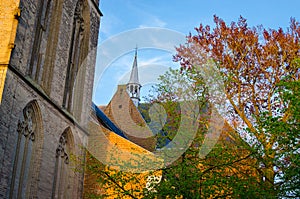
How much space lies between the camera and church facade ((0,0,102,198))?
10.3m

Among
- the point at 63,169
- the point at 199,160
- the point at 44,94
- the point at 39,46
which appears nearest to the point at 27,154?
the point at 44,94

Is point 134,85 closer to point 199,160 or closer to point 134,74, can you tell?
point 134,74

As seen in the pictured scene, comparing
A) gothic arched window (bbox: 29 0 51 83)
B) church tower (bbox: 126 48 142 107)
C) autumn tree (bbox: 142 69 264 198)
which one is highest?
church tower (bbox: 126 48 142 107)

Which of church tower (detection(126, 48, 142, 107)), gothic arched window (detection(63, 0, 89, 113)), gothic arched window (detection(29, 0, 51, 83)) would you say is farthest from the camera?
church tower (detection(126, 48, 142, 107))

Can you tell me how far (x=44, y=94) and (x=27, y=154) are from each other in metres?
1.78

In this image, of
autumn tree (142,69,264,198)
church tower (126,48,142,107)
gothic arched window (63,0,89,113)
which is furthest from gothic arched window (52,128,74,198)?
church tower (126,48,142,107)

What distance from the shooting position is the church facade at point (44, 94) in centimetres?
1028

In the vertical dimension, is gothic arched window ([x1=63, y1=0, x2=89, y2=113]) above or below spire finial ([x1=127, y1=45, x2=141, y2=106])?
below

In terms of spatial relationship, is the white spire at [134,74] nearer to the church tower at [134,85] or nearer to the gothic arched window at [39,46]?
the church tower at [134,85]

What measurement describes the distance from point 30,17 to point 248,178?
23.0 feet

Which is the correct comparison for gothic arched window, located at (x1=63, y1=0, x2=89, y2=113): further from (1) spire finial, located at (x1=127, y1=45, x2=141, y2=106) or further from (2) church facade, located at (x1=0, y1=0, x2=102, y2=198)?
(1) spire finial, located at (x1=127, y1=45, x2=141, y2=106)

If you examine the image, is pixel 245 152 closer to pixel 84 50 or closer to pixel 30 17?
pixel 30 17

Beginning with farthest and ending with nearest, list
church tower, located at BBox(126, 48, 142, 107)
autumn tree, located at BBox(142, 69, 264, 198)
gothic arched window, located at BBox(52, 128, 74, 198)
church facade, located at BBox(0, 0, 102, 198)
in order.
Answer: church tower, located at BBox(126, 48, 142, 107)
gothic arched window, located at BBox(52, 128, 74, 198)
church facade, located at BBox(0, 0, 102, 198)
autumn tree, located at BBox(142, 69, 264, 198)

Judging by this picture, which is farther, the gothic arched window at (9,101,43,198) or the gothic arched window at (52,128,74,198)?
the gothic arched window at (52,128,74,198)
